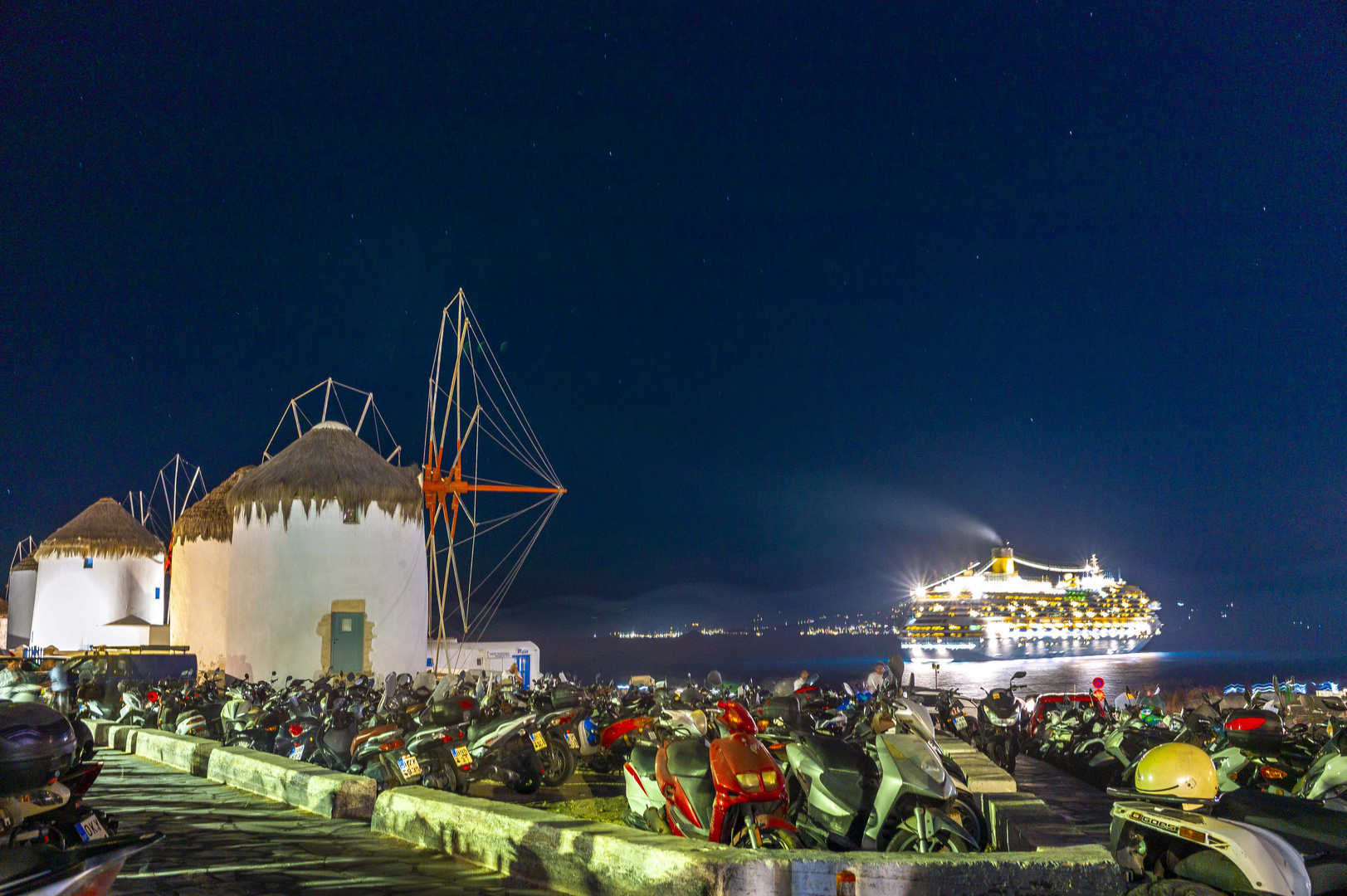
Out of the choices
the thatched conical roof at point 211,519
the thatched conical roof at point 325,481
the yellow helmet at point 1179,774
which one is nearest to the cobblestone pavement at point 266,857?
the yellow helmet at point 1179,774

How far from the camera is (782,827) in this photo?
503cm

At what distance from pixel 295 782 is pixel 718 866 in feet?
17.3

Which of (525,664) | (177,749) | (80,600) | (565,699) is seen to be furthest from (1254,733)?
(80,600)

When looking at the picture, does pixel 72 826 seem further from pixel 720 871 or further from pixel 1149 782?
pixel 1149 782

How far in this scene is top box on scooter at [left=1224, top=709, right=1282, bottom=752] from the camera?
24.2 feet

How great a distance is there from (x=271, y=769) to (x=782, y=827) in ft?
18.9

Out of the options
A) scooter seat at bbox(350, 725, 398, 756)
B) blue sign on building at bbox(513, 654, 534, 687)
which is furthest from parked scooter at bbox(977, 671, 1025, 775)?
blue sign on building at bbox(513, 654, 534, 687)

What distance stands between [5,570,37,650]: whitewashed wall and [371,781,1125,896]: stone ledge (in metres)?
42.0

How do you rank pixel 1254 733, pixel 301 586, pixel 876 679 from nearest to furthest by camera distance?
pixel 1254 733, pixel 876 679, pixel 301 586

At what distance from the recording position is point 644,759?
20.8 feet

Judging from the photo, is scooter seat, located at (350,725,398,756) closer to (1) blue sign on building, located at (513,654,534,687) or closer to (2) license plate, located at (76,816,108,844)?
(2) license plate, located at (76,816,108,844)

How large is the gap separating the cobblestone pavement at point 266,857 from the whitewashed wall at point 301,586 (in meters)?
13.7

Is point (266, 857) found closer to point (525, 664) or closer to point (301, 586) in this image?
point (301, 586)

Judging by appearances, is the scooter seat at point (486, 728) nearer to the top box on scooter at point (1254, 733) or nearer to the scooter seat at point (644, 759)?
the scooter seat at point (644, 759)
